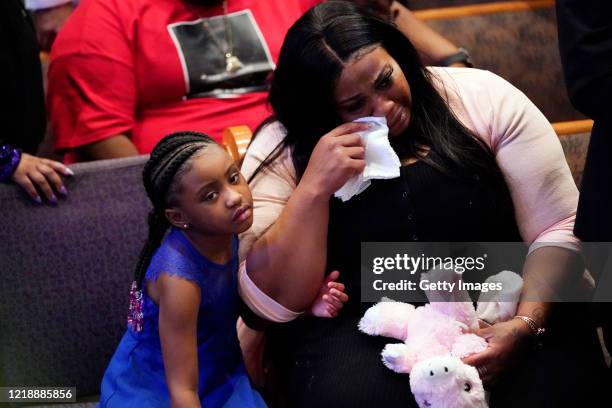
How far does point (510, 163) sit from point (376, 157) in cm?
24

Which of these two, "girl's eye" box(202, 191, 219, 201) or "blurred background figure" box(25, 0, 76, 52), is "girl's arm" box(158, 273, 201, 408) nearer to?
"girl's eye" box(202, 191, 219, 201)

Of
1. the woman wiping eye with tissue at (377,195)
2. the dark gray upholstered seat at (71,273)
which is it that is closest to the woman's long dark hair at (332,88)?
the woman wiping eye with tissue at (377,195)

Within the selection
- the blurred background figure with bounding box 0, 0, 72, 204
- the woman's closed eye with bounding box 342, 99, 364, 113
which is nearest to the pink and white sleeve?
the woman's closed eye with bounding box 342, 99, 364, 113

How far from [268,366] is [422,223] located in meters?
0.42

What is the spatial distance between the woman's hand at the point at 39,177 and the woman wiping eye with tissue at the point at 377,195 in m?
0.41

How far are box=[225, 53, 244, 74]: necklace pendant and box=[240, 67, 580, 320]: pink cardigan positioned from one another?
66 centimetres

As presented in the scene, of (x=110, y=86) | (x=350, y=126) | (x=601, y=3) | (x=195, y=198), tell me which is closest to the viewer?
(x=601, y=3)

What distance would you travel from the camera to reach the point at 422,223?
141cm

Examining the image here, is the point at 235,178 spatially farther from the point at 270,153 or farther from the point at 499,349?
the point at 499,349

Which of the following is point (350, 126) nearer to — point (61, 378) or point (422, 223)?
point (422, 223)

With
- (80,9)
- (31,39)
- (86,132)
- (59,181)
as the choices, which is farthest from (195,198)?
(80,9)

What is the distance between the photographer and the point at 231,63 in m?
2.15
